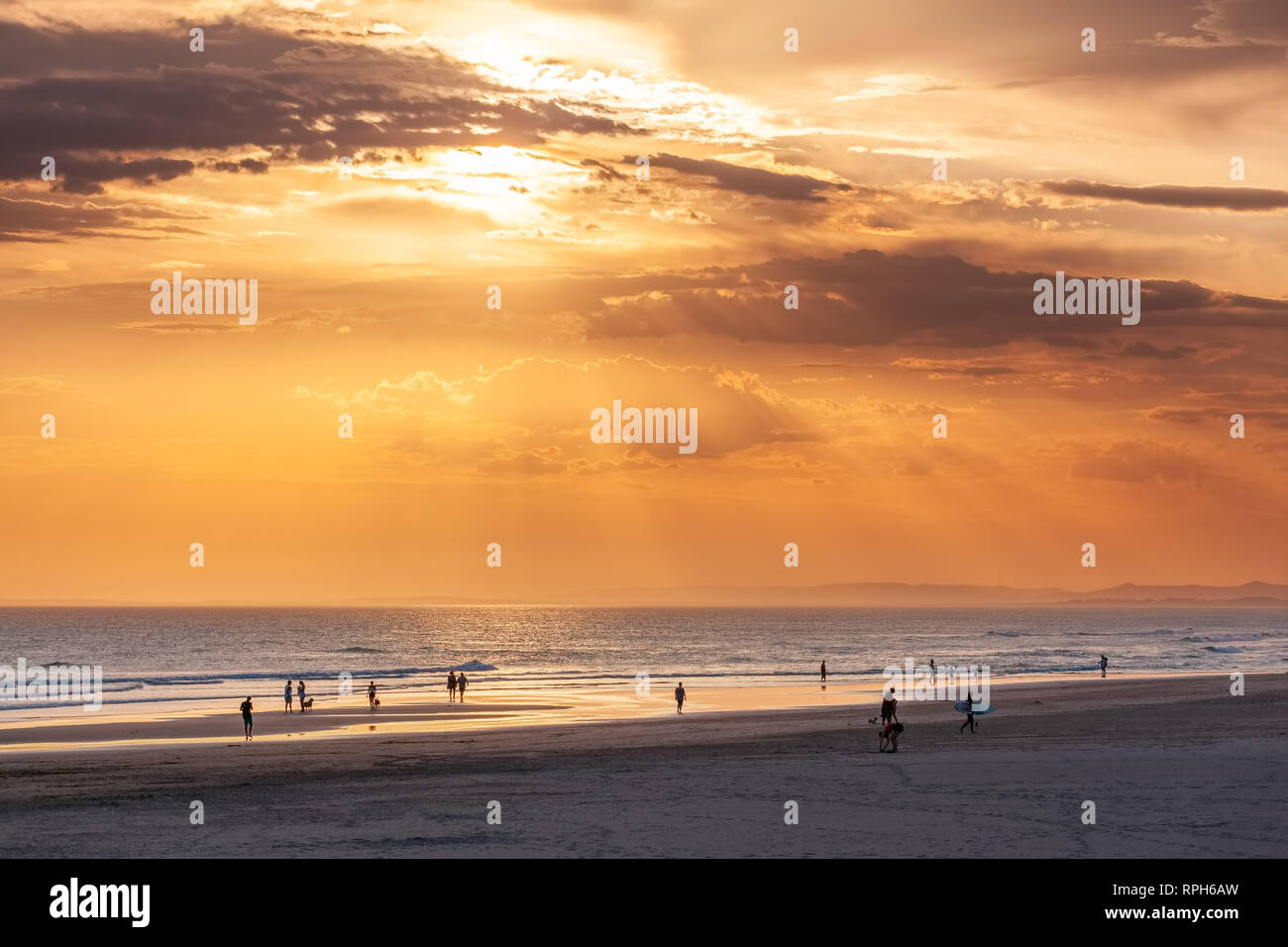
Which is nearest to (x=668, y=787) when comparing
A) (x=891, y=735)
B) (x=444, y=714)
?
(x=891, y=735)

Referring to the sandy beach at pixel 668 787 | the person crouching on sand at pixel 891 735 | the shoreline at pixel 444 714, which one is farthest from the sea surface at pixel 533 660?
the person crouching on sand at pixel 891 735

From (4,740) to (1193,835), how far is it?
41.8 metres

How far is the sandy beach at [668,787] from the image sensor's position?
2117 centimetres

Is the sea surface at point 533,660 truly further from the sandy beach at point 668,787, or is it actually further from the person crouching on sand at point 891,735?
the person crouching on sand at point 891,735

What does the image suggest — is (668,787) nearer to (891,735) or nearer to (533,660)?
(891,735)

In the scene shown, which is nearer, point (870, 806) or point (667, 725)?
point (870, 806)

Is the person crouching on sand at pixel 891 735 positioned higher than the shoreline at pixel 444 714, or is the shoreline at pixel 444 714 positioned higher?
the person crouching on sand at pixel 891 735

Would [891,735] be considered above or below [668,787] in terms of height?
below

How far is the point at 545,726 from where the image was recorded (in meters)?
50.2

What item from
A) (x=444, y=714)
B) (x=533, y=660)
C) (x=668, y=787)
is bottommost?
(x=533, y=660)

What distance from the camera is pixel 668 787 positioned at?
28344mm
